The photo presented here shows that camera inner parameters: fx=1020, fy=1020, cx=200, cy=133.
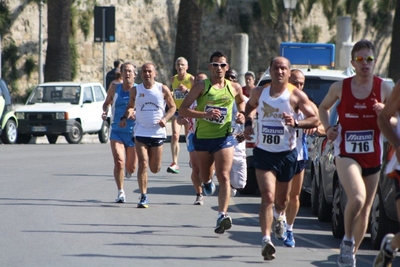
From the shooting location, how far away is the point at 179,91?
17734 millimetres

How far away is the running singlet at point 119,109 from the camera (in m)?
13.9

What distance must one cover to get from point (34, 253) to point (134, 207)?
4126 millimetres

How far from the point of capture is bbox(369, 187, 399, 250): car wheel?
383 inches

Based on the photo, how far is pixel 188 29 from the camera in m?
33.2

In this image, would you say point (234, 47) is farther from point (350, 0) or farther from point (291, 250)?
point (291, 250)

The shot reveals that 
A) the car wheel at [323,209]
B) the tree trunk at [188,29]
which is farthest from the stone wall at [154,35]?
the car wheel at [323,209]

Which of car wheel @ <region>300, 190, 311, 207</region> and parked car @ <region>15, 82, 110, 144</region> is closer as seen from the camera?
car wheel @ <region>300, 190, 311, 207</region>

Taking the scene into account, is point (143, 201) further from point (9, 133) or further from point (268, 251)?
point (9, 133)

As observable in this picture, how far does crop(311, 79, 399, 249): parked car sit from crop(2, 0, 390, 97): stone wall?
26286 millimetres

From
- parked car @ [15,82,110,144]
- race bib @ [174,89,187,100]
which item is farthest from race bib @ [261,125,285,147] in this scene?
parked car @ [15,82,110,144]

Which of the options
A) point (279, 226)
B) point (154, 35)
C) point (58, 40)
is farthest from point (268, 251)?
point (154, 35)

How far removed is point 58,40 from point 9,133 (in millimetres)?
5871

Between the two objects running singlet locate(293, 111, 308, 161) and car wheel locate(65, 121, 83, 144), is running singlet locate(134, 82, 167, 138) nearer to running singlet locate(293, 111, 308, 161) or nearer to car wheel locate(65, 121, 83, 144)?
running singlet locate(293, 111, 308, 161)

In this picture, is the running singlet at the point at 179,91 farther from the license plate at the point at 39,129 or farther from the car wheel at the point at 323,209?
the license plate at the point at 39,129
